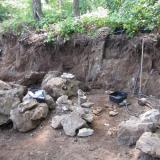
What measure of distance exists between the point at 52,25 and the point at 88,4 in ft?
15.6

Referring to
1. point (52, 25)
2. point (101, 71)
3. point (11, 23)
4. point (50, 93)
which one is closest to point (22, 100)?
point (50, 93)

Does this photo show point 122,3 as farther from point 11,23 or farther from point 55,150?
point 55,150

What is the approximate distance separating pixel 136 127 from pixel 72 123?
3.45 feet

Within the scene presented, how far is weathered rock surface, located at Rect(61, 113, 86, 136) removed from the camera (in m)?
4.87

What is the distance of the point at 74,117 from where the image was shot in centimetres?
499

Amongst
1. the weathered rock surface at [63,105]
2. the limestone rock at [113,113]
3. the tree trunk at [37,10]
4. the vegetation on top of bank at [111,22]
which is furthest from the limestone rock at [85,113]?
the tree trunk at [37,10]

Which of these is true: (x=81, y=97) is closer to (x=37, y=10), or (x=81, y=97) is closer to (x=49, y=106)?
(x=49, y=106)

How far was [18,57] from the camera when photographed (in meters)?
7.50

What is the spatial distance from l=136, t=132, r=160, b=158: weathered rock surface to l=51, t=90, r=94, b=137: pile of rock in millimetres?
1126

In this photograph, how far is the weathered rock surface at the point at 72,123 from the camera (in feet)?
16.0

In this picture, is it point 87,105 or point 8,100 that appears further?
point 8,100

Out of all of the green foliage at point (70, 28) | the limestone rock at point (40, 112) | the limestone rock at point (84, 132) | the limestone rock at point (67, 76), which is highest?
the green foliage at point (70, 28)

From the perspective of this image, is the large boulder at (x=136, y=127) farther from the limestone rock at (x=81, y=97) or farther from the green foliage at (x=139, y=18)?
the green foliage at (x=139, y=18)

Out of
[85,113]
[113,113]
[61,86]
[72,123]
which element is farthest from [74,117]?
[61,86]
